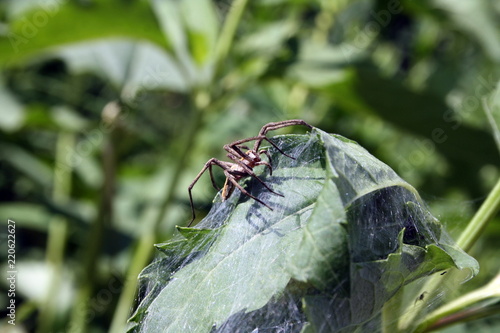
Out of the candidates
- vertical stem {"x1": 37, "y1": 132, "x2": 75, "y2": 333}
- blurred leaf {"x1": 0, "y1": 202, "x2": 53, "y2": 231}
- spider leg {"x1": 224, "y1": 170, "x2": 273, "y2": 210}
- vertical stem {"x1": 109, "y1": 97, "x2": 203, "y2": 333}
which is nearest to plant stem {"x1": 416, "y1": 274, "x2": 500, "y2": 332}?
spider leg {"x1": 224, "y1": 170, "x2": 273, "y2": 210}

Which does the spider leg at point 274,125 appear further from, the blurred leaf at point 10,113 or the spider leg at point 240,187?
the blurred leaf at point 10,113

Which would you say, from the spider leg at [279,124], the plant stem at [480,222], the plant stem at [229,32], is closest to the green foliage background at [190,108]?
the plant stem at [229,32]

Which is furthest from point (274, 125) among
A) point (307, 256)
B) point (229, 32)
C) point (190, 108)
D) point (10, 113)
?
point (10, 113)

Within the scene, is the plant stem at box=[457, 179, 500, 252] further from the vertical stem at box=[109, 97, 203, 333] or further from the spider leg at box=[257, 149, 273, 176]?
the vertical stem at box=[109, 97, 203, 333]

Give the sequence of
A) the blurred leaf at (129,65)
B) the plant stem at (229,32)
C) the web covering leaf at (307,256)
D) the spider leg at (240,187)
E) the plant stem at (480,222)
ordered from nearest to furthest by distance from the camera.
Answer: the web covering leaf at (307,256), the spider leg at (240,187), the plant stem at (480,222), the plant stem at (229,32), the blurred leaf at (129,65)

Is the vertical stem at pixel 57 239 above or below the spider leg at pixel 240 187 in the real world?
below

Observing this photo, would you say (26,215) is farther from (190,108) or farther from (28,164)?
(190,108)

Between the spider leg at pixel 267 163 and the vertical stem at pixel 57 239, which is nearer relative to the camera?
the spider leg at pixel 267 163
